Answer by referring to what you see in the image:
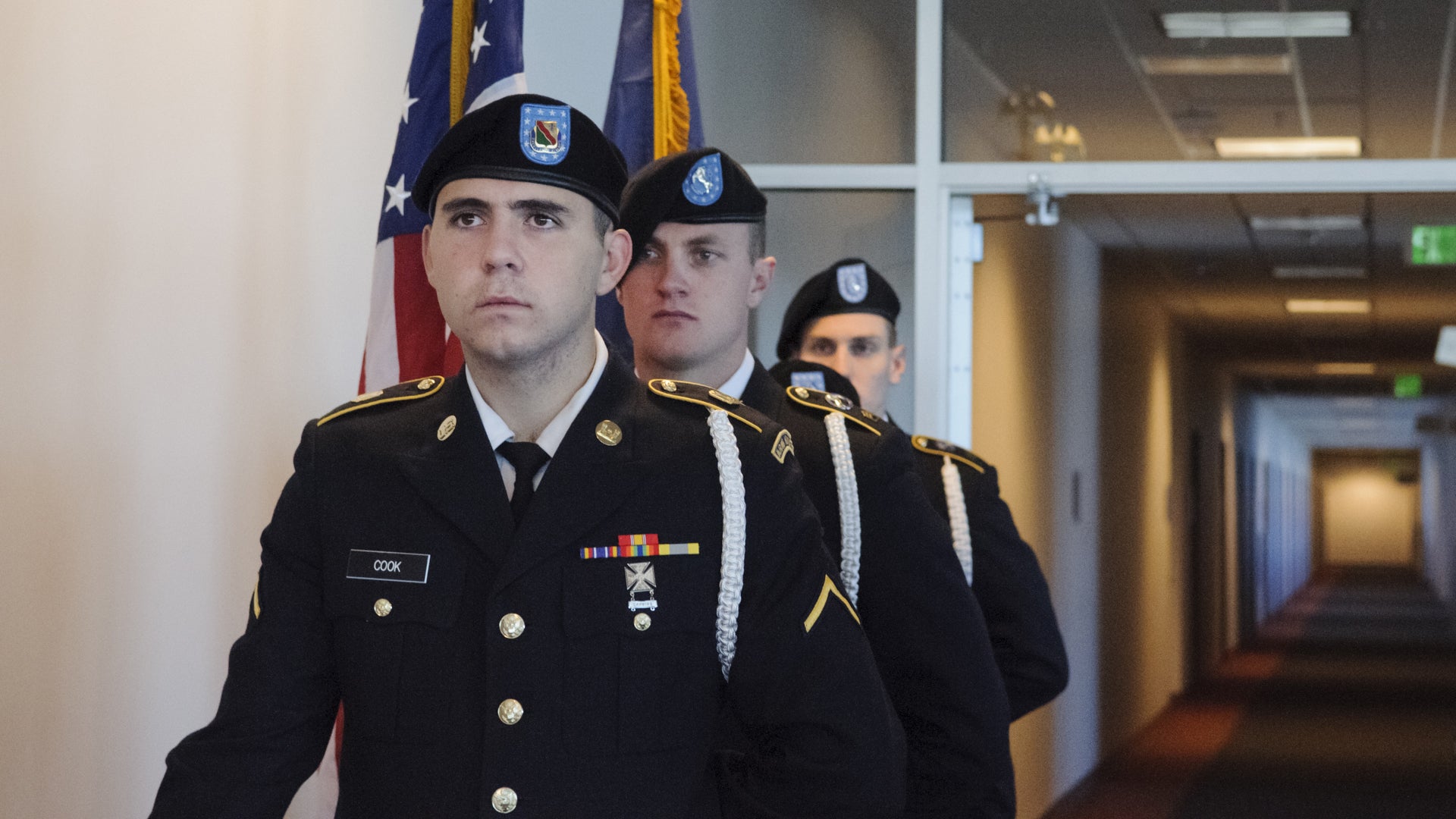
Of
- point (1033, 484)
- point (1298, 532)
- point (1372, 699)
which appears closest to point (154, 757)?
point (1033, 484)

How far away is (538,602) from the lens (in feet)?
4.58

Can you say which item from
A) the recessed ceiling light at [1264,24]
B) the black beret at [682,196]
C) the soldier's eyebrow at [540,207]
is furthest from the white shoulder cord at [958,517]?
the recessed ceiling light at [1264,24]

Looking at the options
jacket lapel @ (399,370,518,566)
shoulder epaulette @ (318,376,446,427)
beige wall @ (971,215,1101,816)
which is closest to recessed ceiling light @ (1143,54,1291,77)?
beige wall @ (971,215,1101,816)

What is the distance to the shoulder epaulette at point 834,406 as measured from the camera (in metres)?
1.91

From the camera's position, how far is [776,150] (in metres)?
4.48

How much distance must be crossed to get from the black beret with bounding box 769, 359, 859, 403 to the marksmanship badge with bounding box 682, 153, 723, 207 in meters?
0.58

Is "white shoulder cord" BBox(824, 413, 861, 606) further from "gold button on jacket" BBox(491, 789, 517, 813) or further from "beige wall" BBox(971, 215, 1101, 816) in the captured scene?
"beige wall" BBox(971, 215, 1101, 816)

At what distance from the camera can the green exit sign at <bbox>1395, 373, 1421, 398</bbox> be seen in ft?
54.4

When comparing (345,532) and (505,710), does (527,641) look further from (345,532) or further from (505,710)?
(345,532)

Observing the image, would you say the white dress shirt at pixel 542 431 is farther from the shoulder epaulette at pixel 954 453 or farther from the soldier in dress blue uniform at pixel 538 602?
the shoulder epaulette at pixel 954 453

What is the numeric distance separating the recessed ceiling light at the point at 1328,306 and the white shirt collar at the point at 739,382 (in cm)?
907

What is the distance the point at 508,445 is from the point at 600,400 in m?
0.10

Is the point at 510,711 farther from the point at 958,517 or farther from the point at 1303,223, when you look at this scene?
the point at 1303,223

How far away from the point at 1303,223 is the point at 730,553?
6202mm
